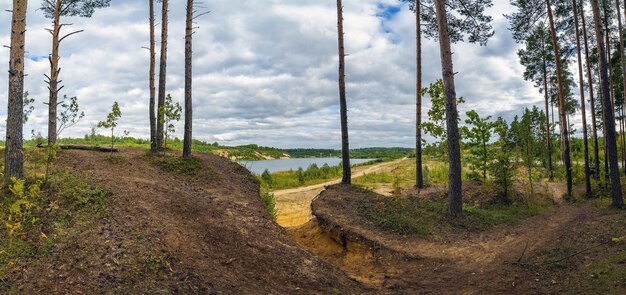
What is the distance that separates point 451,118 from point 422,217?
338cm

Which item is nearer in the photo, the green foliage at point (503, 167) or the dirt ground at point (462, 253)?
the dirt ground at point (462, 253)

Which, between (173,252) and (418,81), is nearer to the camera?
(173,252)

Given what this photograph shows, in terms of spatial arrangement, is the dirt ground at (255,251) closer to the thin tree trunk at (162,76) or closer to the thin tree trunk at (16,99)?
the thin tree trunk at (16,99)

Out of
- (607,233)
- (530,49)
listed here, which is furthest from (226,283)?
(530,49)

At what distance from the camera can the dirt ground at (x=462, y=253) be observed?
7191mm

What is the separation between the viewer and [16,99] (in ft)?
27.3

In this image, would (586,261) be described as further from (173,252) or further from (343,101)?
(343,101)

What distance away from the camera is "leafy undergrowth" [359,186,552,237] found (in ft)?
37.7

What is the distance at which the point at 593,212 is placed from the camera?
1435 centimetres

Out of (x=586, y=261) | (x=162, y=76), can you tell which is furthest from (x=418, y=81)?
(x=586, y=261)

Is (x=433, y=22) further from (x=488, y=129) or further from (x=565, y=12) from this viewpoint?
(x=565, y=12)

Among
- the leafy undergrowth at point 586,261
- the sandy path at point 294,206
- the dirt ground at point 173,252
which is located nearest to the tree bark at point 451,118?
the leafy undergrowth at point 586,261

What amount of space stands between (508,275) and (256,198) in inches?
266

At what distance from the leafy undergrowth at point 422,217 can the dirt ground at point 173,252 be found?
3840 mm
